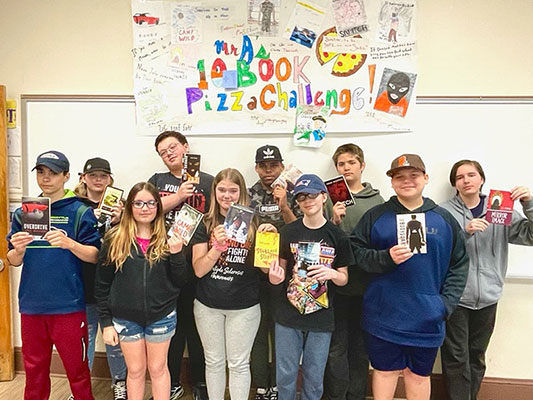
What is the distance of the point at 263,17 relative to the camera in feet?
8.50

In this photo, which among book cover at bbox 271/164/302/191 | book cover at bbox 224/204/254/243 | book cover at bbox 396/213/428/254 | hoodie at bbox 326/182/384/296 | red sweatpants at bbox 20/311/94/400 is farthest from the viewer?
book cover at bbox 271/164/302/191

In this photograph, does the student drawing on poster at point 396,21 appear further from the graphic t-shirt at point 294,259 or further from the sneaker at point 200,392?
the sneaker at point 200,392

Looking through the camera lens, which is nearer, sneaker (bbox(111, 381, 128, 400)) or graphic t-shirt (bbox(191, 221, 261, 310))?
graphic t-shirt (bbox(191, 221, 261, 310))

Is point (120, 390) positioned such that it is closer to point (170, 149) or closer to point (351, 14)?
point (170, 149)

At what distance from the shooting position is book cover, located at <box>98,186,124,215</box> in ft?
7.34

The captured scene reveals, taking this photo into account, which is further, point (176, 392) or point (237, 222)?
point (176, 392)

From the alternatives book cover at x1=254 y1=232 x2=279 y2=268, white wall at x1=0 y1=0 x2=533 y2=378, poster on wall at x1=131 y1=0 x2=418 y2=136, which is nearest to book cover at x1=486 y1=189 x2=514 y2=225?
white wall at x1=0 y1=0 x2=533 y2=378

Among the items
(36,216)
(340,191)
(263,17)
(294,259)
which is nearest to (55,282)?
(36,216)

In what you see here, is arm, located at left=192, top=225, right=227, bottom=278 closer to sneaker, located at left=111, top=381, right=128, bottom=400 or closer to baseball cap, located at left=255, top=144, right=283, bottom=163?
baseball cap, located at left=255, top=144, right=283, bottom=163

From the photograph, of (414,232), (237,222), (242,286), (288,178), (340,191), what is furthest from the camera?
(288,178)

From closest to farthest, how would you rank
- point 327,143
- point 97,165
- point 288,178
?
point 288,178 → point 97,165 → point 327,143

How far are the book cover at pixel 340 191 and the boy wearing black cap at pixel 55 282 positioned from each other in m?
1.41

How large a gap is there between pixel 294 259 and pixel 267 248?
18 cm

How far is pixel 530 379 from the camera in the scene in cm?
260
